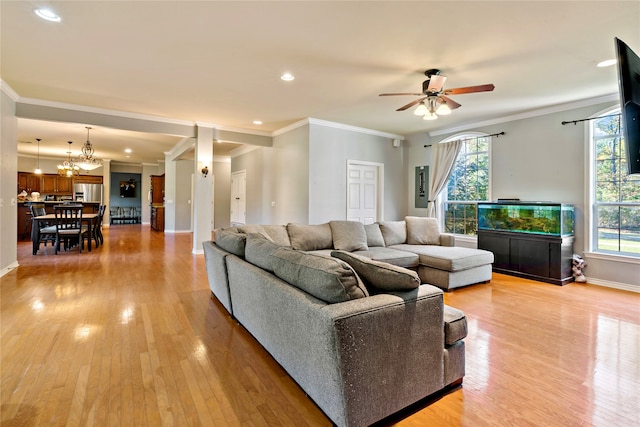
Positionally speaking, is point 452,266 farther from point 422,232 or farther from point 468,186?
point 468,186

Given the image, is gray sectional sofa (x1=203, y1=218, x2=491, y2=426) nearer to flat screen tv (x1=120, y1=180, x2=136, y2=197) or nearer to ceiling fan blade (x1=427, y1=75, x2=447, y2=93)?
ceiling fan blade (x1=427, y1=75, x2=447, y2=93)

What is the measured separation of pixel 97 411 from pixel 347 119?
5469 millimetres

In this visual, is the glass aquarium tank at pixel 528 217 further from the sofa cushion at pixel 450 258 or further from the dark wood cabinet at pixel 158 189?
the dark wood cabinet at pixel 158 189

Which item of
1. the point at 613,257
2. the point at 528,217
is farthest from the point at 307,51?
the point at 613,257

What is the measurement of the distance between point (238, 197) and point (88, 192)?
21.2 feet

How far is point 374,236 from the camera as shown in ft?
15.2

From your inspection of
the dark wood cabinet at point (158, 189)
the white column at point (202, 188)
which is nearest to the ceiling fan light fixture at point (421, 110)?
the white column at point (202, 188)

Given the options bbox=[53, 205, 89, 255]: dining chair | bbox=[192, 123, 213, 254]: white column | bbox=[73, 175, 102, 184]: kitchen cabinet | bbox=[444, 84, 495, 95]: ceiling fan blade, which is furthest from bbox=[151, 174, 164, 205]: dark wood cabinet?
bbox=[444, 84, 495, 95]: ceiling fan blade

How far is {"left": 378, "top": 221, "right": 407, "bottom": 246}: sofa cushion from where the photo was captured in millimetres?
4805

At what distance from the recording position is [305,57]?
3.37m

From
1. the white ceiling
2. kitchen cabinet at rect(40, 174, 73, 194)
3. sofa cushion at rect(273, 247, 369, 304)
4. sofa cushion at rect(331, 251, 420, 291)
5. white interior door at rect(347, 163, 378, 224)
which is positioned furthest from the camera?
kitchen cabinet at rect(40, 174, 73, 194)

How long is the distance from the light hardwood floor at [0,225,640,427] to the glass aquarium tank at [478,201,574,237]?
3.68ft

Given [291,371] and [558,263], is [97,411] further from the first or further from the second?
[558,263]

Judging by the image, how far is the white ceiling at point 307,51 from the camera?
256 centimetres
